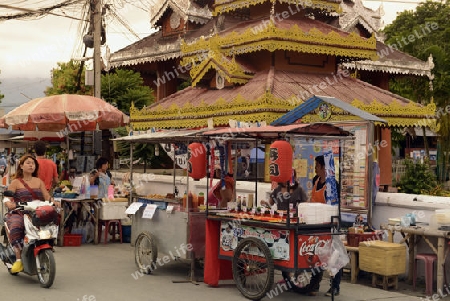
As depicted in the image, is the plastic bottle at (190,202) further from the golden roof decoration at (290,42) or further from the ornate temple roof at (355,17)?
the ornate temple roof at (355,17)

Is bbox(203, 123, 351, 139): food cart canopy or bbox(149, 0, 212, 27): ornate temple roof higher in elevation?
bbox(149, 0, 212, 27): ornate temple roof

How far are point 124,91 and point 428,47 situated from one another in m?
14.8

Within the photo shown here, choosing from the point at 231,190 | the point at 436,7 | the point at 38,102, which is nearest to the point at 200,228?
the point at 231,190

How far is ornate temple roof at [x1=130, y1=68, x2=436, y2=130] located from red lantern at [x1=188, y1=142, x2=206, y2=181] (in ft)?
20.2

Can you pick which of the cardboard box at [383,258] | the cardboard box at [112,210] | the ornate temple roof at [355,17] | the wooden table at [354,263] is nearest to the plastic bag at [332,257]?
the cardboard box at [383,258]

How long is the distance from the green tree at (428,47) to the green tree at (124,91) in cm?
1192

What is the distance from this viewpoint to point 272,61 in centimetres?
1853

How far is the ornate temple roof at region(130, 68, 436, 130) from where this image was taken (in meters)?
16.6

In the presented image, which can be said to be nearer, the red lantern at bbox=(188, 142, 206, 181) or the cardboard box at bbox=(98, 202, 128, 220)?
the red lantern at bbox=(188, 142, 206, 181)

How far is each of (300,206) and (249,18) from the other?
1310 centimetres

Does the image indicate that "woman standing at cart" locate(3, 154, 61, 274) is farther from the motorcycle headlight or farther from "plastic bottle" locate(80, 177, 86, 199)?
"plastic bottle" locate(80, 177, 86, 199)

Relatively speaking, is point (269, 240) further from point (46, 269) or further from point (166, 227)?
point (46, 269)

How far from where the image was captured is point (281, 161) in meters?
8.63

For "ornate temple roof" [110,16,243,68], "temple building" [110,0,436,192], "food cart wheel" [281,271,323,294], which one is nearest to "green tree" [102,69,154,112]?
"ornate temple roof" [110,16,243,68]
